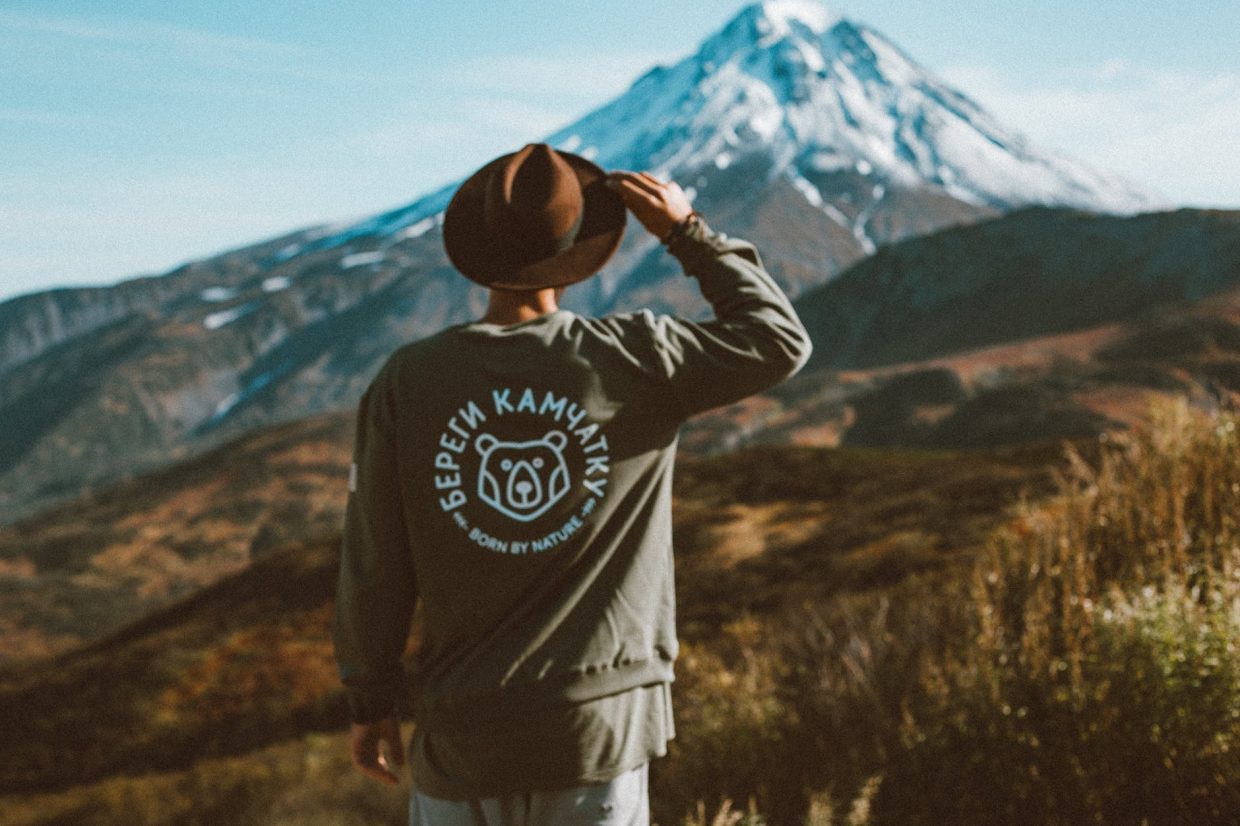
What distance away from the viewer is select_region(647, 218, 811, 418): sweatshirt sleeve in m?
2.23

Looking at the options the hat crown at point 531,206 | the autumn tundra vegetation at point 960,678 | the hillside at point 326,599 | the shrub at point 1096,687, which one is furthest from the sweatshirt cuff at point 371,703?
the hillside at point 326,599

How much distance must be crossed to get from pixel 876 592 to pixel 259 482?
72.2 m

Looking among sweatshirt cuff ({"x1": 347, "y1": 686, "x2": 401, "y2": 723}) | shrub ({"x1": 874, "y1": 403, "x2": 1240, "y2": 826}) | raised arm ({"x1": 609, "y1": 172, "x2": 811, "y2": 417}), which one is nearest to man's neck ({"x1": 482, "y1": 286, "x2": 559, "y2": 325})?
raised arm ({"x1": 609, "y1": 172, "x2": 811, "y2": 417})

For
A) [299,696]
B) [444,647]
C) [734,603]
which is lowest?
[299,696]

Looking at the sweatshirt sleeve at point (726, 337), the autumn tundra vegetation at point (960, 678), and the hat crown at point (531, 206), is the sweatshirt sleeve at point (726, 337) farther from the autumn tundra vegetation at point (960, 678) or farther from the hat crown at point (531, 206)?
the autumn tundra vegetation at point (960, 678)

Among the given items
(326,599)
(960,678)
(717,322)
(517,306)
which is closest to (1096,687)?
(960,678)

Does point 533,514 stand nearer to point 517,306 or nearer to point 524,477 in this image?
point 524,477

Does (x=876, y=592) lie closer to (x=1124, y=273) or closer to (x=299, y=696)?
(x=299, y=696)

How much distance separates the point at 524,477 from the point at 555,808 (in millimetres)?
665

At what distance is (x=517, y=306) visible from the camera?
2.32 m

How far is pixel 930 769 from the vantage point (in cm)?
411

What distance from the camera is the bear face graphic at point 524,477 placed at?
2.21 metres

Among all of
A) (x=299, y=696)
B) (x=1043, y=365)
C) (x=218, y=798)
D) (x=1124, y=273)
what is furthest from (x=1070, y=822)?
(x=1124, y=273)

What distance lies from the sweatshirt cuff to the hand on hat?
1.16 m
